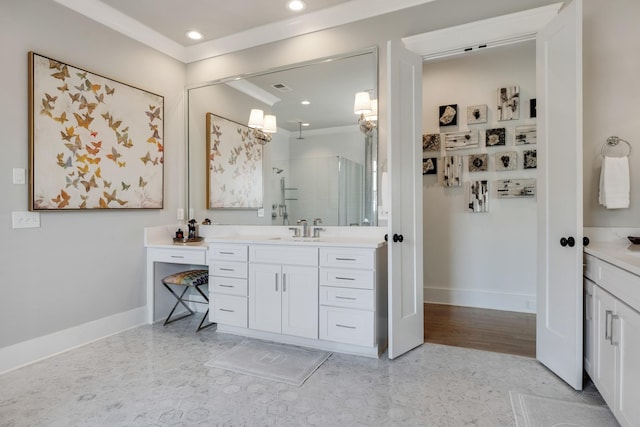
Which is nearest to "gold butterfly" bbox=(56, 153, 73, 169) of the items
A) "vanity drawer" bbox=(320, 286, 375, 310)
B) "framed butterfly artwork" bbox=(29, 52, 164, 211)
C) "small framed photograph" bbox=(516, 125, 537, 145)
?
"framed butterfly artwork" bbox=(29, 52, 164, 211)

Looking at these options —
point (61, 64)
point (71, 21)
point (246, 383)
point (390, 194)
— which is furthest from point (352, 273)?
point (71, 21)

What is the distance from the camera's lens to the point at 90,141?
2.93 metres

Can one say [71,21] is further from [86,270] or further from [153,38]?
[86,270]

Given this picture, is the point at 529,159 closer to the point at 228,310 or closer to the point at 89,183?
the point at 228,310

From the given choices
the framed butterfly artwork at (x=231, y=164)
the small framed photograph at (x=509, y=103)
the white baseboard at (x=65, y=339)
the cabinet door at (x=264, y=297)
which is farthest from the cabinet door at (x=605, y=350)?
the white baseboard at (x=65, y=339)

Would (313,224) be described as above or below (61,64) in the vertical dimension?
below

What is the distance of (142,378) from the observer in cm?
230

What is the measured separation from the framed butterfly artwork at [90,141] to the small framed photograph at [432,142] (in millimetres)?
2950

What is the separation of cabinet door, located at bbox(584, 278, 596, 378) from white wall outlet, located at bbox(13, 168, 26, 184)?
3.81m

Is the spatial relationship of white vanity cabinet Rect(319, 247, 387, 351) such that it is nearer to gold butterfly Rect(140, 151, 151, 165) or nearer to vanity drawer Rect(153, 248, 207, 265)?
vanity drawer Rect(153, 248, 207, 265)

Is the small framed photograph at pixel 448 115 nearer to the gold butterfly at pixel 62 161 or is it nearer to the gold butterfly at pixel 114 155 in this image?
the gold butterfly at pixel 114 155

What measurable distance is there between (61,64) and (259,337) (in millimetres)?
2690

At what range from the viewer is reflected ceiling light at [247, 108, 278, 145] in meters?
3.49

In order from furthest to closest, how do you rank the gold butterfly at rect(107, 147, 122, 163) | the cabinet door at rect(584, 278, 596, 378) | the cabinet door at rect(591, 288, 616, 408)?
the gold butterfly at rect(107, 147, 122, 163) < the cabinet door at rect(584, 278, 596, 378) < the cabinet door at rect(591, 288, 616, 408)
